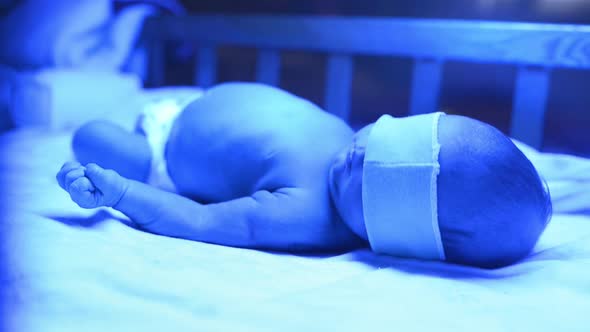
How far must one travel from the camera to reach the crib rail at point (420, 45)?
1.28 metres

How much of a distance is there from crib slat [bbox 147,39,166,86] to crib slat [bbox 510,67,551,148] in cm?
111

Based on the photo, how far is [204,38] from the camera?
175 centimetres

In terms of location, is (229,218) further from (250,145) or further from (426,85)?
(426,85)

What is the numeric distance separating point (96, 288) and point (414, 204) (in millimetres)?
394

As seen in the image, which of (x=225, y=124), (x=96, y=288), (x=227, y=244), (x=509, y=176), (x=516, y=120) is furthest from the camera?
(x=516, y=120)

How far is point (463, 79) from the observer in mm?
1869

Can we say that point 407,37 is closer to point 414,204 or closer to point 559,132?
point 559,132

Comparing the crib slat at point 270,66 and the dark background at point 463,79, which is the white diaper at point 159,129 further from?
the dark background at point 463,79

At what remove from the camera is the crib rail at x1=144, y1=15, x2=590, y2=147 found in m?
1.28

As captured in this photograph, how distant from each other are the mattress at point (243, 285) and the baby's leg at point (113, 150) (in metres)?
0.19

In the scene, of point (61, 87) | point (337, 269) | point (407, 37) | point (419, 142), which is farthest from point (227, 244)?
point (61, 87)

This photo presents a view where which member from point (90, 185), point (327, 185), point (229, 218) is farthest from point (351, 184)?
point (90, 185)

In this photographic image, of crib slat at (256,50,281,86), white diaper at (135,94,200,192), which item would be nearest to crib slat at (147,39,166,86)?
crib slat at (256,50,281,86)

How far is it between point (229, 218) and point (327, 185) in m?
0.16
